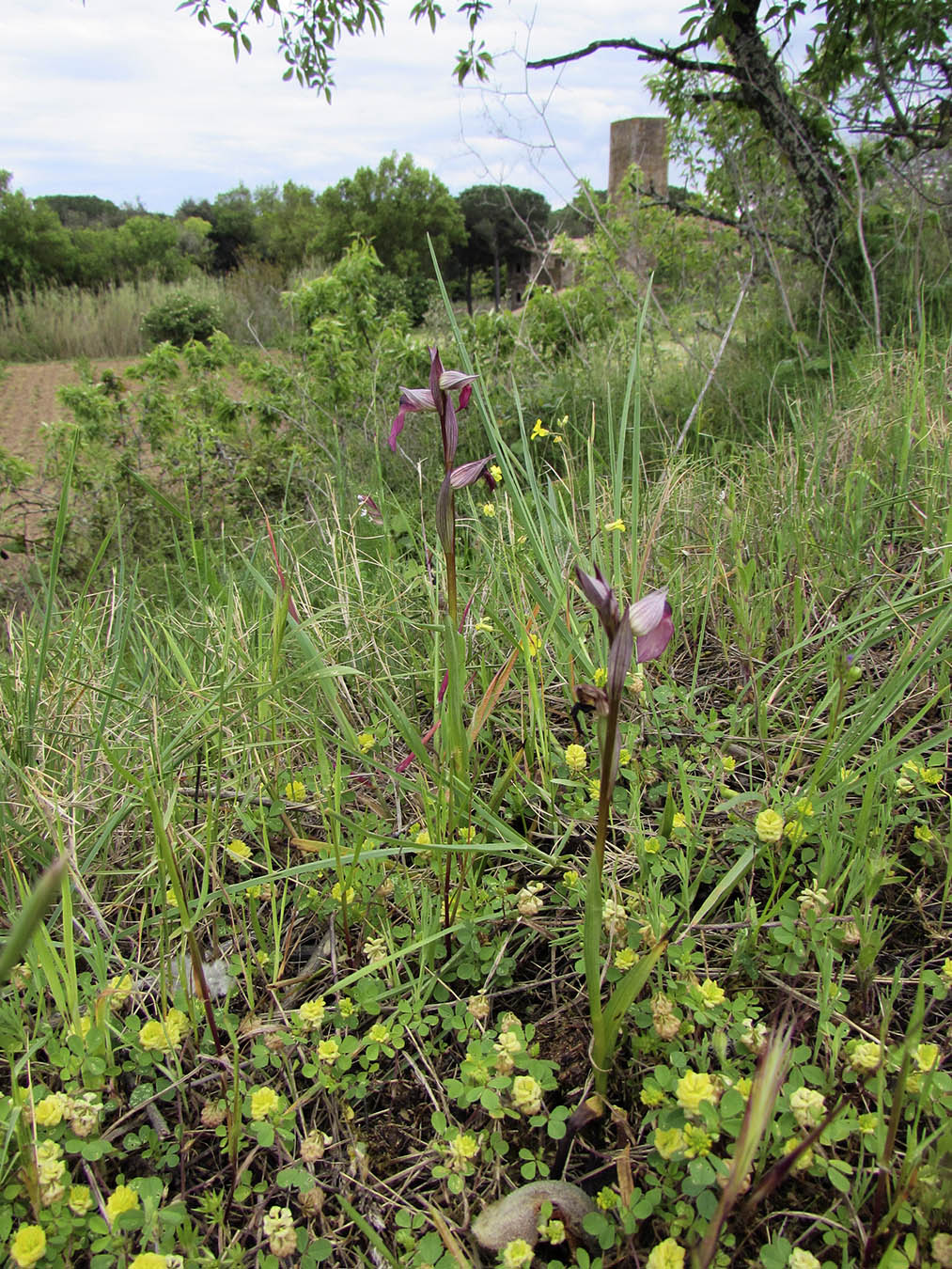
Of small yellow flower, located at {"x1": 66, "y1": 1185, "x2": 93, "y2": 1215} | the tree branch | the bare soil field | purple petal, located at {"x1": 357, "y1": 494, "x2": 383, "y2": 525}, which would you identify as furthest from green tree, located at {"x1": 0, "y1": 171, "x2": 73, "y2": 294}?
small yellow flower, located at {"x1": 66, "y1": 1185, "x2": 93, "y2": 1215}

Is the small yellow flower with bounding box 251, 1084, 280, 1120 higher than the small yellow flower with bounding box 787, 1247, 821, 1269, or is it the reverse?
the small yellow flower with bounding box 251, 1084, 280, 1120

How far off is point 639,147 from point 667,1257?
9321 millimetres

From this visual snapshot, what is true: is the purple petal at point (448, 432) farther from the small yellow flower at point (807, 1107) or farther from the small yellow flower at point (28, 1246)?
the small yellow flower at point (28, 1246)

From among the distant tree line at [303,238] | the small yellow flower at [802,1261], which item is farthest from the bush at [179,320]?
the small yellow flower at [802,1261]

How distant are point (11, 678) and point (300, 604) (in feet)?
2.11

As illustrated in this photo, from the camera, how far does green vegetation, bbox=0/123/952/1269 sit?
818mm

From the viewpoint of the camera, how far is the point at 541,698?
138cm

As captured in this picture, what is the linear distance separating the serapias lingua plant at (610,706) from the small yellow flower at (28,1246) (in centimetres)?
60

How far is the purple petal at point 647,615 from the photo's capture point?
30.2 inches

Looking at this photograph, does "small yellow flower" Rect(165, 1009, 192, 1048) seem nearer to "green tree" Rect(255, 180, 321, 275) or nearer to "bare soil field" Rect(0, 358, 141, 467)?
"bare soil field" Rect(0, 358, 141, 467)

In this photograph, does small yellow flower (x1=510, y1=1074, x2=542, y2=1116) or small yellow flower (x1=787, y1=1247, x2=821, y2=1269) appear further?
small yellow flower (x1=510, y1=1074, x2=542, y2=1116)

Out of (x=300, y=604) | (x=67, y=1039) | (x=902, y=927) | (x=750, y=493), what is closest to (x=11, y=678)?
(x=300, y=604)

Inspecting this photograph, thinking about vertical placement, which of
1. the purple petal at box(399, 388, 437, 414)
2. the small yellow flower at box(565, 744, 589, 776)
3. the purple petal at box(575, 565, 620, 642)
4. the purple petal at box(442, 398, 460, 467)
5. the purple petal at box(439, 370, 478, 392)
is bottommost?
the small yellow flower at box(565, 744, 589, 776)

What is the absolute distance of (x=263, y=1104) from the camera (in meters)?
0.88
